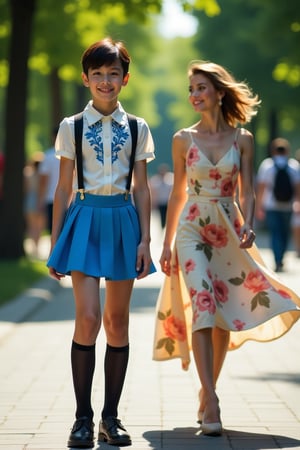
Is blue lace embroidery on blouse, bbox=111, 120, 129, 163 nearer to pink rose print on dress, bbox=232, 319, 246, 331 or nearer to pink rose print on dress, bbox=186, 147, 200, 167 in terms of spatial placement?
pink rose print on dress, bbox=186, 147, 200, 167

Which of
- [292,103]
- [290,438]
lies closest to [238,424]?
[290,438]

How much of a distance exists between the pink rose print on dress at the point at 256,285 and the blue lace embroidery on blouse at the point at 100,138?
1275mm

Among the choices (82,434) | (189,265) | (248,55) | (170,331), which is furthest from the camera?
(248,55)

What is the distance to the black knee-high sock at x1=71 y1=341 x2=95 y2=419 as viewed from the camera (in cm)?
700

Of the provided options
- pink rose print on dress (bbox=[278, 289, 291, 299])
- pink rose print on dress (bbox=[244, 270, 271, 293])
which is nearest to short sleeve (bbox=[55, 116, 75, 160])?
pink rose print on dress (bbox=[244, 270, 271, 293])

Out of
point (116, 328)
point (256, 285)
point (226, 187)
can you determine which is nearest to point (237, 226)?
point (226, 187)

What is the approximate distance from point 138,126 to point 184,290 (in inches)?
52.1

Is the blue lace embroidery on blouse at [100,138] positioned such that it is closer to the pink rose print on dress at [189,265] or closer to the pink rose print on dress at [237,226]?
the pink rose print on dress at [189,265]

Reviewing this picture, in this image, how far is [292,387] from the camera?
9281mm

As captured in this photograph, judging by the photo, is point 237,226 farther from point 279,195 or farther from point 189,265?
point 279,195

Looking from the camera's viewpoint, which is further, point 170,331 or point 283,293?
point 170,331

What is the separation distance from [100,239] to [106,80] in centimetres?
78

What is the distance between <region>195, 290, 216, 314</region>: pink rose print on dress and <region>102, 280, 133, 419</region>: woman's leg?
59 centimetres

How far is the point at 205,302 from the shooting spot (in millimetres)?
7707
